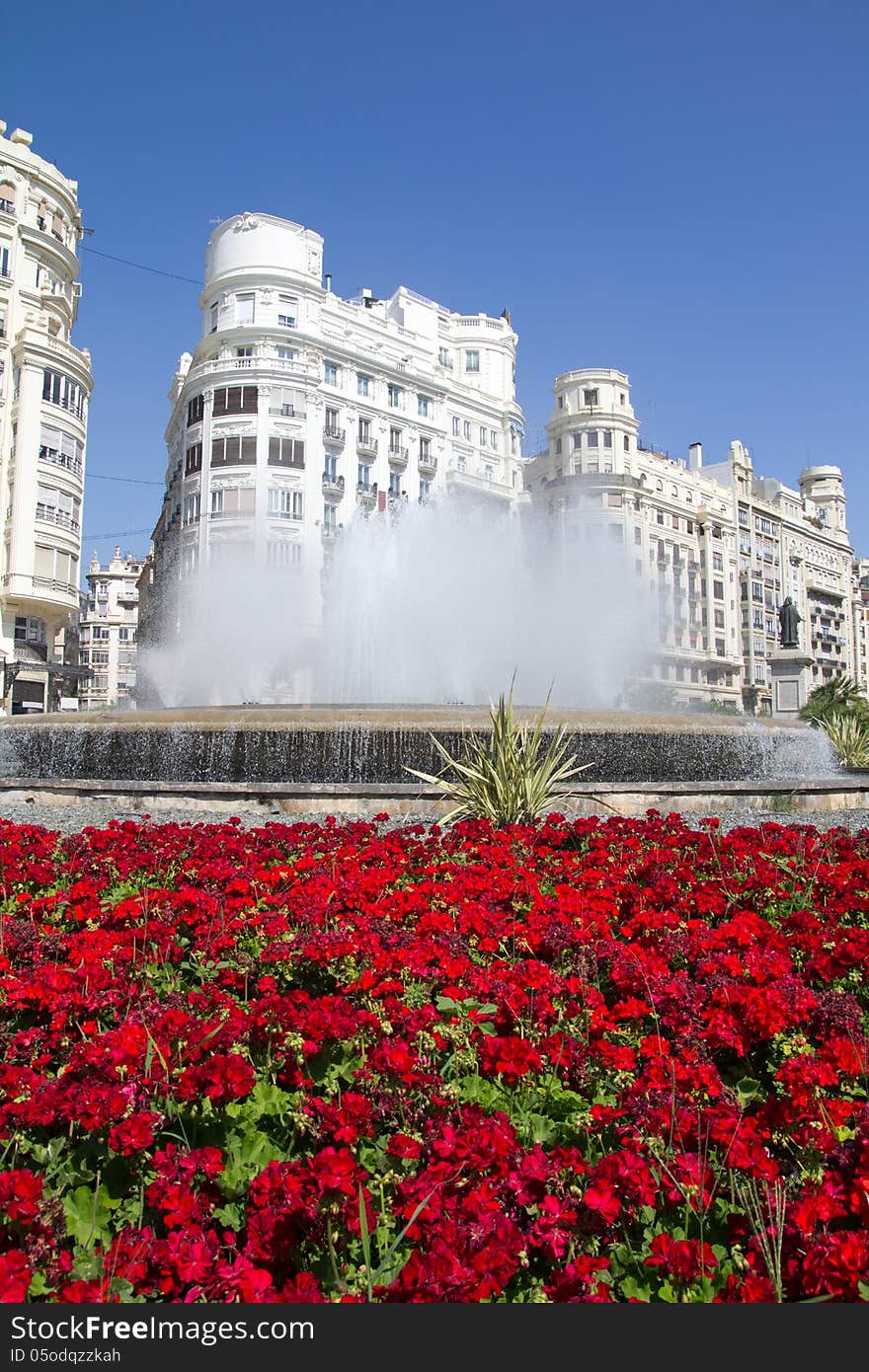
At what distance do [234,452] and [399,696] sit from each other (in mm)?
26080

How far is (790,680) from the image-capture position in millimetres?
25031

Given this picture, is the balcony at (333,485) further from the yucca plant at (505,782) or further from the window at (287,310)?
the yucca plant at (505,782)

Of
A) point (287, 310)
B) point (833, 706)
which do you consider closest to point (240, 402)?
point (287, 310)

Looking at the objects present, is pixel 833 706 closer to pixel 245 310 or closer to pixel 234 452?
pixel 234 452

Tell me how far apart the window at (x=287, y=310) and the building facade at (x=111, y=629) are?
48.3 metres

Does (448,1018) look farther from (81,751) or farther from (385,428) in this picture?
(385,428)

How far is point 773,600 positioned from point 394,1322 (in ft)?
276

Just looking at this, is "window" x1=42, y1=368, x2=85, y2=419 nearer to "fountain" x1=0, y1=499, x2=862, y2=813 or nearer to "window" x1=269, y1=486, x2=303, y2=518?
"window" x1=269, y1=486, x2=303, y2=518

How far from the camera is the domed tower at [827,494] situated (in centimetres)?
9712

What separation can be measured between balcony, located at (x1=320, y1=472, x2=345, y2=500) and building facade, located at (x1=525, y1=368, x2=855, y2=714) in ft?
66.4

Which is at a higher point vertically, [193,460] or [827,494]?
[827,494]

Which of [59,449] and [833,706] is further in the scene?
[59,449]

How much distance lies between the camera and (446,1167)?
171cm

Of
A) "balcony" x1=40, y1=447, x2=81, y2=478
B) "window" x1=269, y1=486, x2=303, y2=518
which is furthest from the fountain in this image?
"balcony" x1=40, y1=447, x2=81, y2=478
